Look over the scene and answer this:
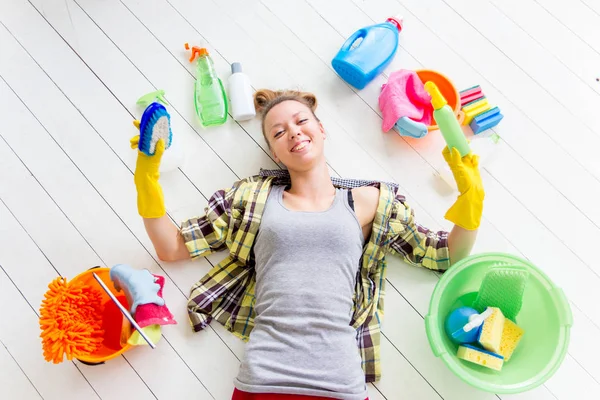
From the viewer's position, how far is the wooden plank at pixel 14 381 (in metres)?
1.24

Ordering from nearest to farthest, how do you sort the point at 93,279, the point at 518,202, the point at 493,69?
the point at 93,279, the point at 518,202, the point at 493,69

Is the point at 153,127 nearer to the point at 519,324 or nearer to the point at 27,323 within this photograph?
the point at 27,323

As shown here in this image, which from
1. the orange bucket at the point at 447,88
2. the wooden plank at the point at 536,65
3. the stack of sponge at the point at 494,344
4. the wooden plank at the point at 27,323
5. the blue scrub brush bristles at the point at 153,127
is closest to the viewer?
the blue scrub brush bristles at the point at 153,127

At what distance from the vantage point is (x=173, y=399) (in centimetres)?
124

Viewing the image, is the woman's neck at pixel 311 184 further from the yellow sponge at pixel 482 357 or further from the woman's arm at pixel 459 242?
the yellow sponge at pixel 482 357

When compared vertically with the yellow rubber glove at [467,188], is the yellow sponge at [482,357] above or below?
below

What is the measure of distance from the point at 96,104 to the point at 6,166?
0.31 m

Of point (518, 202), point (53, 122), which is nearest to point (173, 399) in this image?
point (53, 122)

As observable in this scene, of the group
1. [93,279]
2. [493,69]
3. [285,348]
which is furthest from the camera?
[493,69]

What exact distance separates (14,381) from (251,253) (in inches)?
27.0

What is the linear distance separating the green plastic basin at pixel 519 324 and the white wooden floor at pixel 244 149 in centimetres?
10

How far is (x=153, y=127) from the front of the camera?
3.46ft

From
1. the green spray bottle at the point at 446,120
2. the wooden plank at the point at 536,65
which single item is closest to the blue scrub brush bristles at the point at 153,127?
the green spray bottle at the point at 446,120

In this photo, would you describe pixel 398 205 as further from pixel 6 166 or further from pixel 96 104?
pixel 6 166
